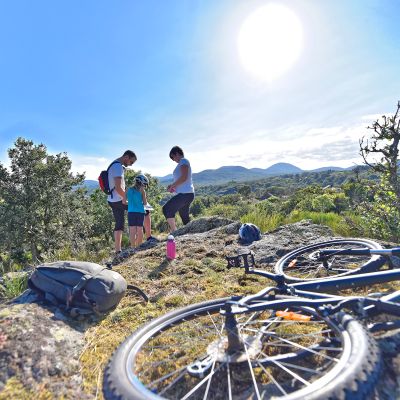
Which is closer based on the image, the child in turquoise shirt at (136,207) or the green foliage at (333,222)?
the child in turquoise shirt at (136,207)

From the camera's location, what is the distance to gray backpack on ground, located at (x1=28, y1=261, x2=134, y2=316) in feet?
10.8

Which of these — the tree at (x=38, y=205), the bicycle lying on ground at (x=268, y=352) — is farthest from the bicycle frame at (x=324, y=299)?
the tree at (x=38, y=205)

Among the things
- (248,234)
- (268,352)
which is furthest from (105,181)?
(268,352)

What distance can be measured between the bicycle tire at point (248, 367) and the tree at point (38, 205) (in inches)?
667

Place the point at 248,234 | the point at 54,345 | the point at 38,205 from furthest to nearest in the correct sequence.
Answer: the point at 38,205 < the point at 248,234 < the point at 54,345

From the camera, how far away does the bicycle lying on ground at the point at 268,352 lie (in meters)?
1.55

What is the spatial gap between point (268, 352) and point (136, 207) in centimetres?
477

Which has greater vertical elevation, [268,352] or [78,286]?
[78,286]

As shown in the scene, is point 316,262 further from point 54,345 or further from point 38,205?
point 38,205

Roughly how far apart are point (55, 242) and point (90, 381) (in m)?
19.3

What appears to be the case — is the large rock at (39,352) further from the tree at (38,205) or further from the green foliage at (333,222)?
the tree at (38,205)

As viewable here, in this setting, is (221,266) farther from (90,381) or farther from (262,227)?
(262,227)

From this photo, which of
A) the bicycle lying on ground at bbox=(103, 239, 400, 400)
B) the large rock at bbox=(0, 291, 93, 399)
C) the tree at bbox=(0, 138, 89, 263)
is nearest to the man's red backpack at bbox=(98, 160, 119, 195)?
the large rock at bbox=(0, 291, 93, 399)

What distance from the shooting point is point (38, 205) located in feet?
64.4
